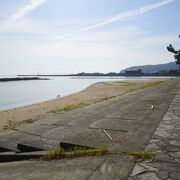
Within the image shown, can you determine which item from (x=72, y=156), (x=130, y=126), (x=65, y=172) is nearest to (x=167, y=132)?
(x=130, y=126)

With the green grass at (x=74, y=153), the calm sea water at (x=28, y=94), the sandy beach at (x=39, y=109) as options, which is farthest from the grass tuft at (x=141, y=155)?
the calm sea water at (x=28, y=94)

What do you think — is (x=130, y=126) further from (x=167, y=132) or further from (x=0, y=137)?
(x=0, y=137)

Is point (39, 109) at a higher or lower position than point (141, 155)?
lower

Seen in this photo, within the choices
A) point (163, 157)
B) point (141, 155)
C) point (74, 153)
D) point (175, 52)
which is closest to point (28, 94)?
point (175, 52)

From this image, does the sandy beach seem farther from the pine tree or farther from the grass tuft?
the pine tree

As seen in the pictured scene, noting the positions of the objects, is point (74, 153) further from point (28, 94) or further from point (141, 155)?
point (28, 94)

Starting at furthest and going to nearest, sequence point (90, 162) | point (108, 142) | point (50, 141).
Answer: point (50, 141)
point (108, 142)
point (90, 162)

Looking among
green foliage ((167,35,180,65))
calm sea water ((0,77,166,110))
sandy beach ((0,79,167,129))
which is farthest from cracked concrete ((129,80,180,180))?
green foliage ((167,35,180,65))

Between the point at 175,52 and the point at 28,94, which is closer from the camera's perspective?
the point at 175,52

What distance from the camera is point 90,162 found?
4.68m

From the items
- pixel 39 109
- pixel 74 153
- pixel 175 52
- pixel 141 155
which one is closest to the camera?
pixel 141 155

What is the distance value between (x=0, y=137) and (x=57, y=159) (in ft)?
9.06

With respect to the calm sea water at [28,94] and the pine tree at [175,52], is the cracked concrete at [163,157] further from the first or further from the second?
the pine tree at [175,52]

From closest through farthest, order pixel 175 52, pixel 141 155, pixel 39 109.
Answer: pixel 141 155, pixel 39 109, pixel 175 52
